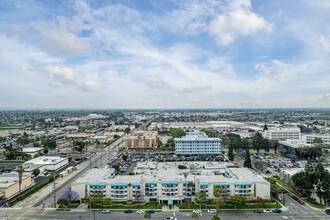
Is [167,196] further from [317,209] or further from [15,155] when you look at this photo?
[15,155]

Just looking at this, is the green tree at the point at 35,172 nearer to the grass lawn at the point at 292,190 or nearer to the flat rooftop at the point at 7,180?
the flat rooftop at the point at 7,180

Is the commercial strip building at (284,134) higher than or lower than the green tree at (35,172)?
higher

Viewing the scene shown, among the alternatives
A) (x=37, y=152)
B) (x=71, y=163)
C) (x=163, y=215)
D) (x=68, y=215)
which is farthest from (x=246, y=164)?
(x=37, y=152)

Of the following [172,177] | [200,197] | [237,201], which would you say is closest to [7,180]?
[172,177]

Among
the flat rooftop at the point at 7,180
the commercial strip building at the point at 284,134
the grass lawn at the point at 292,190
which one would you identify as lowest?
the grass lawn at the point at 292,190

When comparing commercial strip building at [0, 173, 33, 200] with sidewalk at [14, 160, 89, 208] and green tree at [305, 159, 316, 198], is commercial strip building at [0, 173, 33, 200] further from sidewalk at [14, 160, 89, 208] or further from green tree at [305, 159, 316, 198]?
green tree at [305, 159, 316, 198]

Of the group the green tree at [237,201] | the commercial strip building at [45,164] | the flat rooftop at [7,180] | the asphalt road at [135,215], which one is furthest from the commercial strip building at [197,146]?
the flat rooftop at [7,180]

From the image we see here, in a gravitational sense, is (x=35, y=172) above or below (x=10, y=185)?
below

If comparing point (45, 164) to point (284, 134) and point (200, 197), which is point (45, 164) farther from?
point (284, 134)

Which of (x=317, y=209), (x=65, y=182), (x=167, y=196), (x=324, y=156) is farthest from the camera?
(x=324, y=156)
